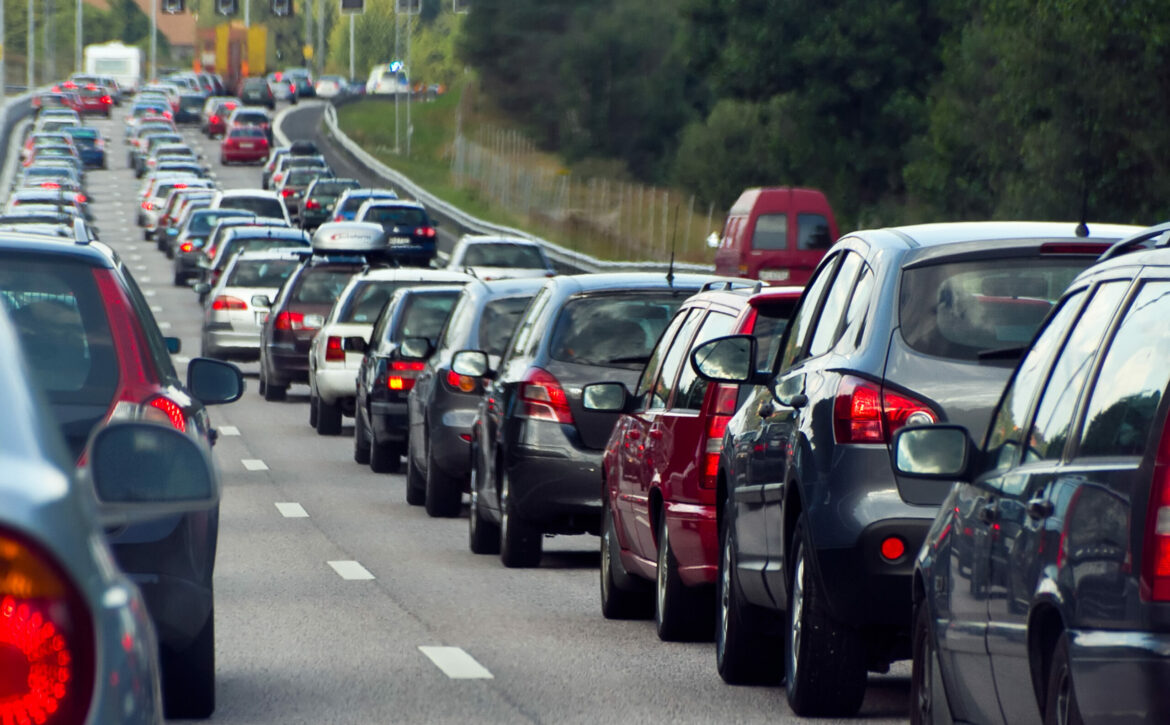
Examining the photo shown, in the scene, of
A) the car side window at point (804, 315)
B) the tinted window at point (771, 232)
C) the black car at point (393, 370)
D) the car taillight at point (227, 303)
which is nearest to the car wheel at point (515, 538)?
the car side window at point (804, 315)

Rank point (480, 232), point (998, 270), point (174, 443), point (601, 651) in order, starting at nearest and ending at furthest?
point (174, 443) < point (998, 270) < point (601, 651) < point (480, 232)

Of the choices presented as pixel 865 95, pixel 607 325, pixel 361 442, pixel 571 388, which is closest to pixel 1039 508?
pixel 571 388

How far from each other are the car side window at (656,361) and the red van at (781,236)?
80.3ft

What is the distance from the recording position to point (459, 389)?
1656 cm

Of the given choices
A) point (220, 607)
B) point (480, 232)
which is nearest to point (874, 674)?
point (220, 607)

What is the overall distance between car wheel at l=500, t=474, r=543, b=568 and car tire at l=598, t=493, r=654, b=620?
1.91 meters

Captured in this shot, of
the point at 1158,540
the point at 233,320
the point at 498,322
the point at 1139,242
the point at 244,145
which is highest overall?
the point at 1139,242

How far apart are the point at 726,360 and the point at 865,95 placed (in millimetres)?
57389

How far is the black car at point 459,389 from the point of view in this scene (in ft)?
54.1

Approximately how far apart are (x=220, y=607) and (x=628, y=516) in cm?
206

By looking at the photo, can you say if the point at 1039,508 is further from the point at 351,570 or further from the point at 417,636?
the point at 351,570

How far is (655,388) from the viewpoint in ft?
35.9

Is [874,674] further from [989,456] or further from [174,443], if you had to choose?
[174,443]

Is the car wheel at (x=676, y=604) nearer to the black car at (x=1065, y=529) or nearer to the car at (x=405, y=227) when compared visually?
the black car at (x=1065, y=529)
